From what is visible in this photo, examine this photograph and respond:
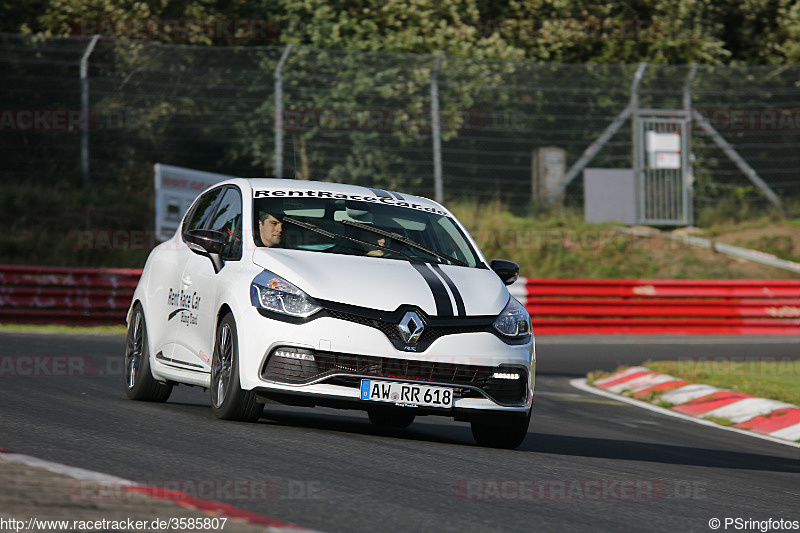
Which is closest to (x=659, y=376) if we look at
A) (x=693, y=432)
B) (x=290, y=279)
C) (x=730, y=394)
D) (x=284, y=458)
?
(x=730, y=394)

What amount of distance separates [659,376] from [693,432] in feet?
12.3

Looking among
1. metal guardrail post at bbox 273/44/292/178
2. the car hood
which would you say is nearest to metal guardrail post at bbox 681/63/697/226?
metal guardrail post at bbox 273/44/292/178

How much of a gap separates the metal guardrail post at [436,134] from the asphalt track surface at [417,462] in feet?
44.1

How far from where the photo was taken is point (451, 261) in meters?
8.37

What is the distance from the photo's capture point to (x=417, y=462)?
6641 millimetres

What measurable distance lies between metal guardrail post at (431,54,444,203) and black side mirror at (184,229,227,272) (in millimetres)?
15923

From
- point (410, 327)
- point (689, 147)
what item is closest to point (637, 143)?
point (689, 147)

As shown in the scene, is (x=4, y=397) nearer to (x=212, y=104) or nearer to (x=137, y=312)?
(x=137, y=312)

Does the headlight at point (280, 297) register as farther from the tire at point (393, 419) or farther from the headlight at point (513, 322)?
the tire at point (393, 419)

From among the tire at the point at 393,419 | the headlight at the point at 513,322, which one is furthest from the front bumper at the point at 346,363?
the tire at the point at 393,419

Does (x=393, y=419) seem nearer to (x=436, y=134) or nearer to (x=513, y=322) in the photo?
(x=513, y=322)

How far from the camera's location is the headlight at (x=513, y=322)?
7676mm

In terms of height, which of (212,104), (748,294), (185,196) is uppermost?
(212,104)

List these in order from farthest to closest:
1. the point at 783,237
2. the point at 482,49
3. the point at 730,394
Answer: the point at 482,49 < the point at 783,237 < the point at 730,394
